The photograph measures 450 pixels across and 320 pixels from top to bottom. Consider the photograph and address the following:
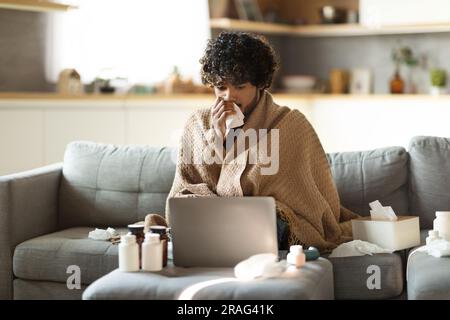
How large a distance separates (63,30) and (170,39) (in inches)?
30.8

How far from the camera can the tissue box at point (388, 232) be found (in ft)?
10.4

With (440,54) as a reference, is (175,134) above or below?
below

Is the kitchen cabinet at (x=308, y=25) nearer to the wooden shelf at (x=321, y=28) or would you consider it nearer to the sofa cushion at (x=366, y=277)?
the wooden shelf at (x=321, y=28)

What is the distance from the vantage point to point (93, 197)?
Result: 388 cm

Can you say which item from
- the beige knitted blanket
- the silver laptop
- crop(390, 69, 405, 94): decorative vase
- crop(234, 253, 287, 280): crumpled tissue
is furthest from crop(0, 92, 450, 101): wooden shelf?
crop(234, 253, 287, 280): crumpled tissue

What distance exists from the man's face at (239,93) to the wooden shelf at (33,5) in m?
2.37

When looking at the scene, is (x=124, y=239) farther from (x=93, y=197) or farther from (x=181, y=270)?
(x=93, y=197)

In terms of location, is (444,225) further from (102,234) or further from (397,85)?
(397,85)

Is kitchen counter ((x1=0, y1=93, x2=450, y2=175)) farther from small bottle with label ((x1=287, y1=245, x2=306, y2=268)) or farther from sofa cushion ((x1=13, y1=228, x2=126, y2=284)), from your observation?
small bottle with label ((x1=287, y1=245, x2=306, y2=268))

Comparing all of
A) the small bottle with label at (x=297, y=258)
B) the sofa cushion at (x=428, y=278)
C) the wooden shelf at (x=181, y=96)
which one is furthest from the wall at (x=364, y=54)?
the small bottle with label at (x=297, y=258)

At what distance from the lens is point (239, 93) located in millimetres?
3209

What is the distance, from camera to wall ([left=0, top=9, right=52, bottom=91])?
17.6 ft

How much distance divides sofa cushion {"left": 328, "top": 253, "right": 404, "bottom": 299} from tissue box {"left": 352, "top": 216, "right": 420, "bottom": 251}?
9 cm

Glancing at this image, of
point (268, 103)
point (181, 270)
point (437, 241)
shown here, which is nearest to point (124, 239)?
point (181, 270)
